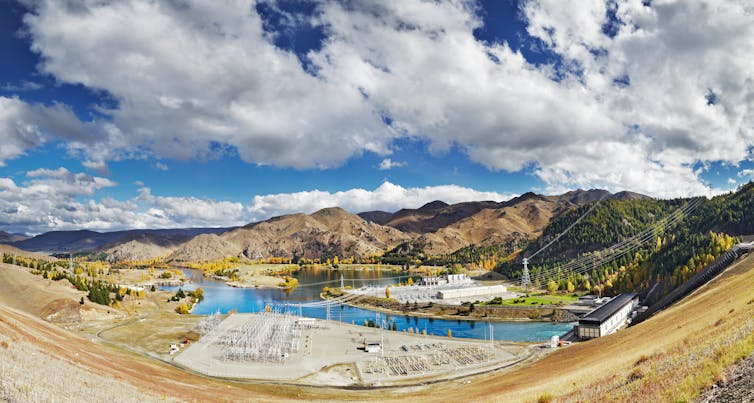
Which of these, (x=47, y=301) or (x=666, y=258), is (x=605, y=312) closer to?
(x=666, y=258)

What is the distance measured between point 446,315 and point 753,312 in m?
104

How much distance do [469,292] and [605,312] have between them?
6466 centimetres

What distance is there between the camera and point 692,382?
15.7m

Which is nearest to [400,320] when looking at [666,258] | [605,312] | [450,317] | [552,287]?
[450,317]

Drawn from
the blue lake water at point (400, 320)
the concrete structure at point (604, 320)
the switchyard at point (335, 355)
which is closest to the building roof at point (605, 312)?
the concrete structure at point (604, 320)

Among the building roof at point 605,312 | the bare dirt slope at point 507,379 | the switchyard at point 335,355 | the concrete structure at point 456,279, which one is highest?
the bare dirt slope at point 507,379

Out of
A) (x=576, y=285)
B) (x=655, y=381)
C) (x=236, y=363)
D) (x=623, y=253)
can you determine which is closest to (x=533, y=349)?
(x=236, y=363)

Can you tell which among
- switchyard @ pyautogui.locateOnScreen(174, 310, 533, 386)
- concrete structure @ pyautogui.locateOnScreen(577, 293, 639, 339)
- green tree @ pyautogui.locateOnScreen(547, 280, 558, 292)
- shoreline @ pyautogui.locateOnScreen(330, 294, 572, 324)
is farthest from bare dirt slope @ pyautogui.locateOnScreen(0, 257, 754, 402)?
green tree @ pyautogui.locateOnScreen(547, 280, 558, 292)

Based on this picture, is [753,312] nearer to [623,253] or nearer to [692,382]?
[692,382]

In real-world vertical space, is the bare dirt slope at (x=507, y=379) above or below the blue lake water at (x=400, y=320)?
above

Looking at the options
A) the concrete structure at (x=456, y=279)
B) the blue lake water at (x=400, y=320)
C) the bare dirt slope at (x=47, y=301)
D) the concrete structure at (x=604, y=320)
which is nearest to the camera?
the concrete structure at (x=604, y=320)

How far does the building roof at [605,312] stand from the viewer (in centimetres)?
7656

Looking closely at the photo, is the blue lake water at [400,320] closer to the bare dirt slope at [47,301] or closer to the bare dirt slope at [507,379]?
the bare dirt slope at [47,301]

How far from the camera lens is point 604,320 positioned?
76375mm
